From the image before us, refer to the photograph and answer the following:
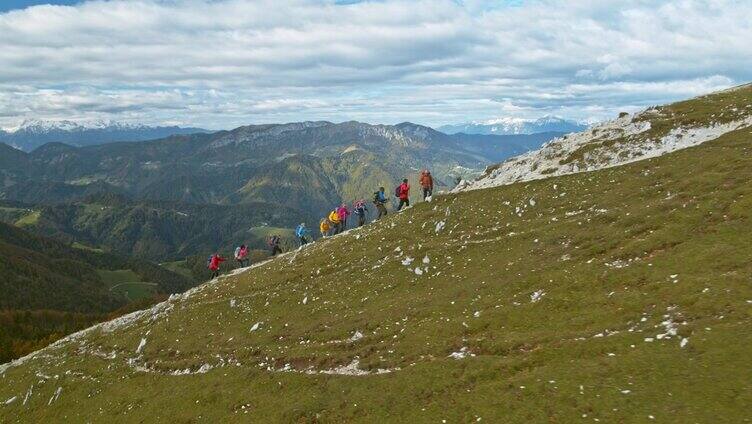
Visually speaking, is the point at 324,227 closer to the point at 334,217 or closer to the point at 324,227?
the point at 324,227

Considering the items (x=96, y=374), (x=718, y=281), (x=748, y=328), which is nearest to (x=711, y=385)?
(x=748, y=328)

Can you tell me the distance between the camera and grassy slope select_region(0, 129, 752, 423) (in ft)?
66.1

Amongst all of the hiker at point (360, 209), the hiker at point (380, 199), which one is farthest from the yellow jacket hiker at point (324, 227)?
the hiker at point (380, 199)

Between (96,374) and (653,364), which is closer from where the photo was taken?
(653,364)

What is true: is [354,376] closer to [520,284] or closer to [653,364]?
[520,284]

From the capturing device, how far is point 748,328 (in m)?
19.9

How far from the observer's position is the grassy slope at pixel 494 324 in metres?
20.2

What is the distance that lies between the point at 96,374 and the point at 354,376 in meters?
31.1

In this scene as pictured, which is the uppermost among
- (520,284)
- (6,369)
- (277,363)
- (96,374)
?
(520,284)

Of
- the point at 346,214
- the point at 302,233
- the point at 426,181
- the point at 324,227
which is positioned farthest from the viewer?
the point at 324,227

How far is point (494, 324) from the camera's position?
28.7 m

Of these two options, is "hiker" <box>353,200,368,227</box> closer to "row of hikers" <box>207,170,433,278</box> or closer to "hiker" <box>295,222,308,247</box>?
"row of hikers" <box>207,170,433,278</box>

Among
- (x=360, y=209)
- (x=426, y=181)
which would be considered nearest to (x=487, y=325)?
(x=426, y=181)

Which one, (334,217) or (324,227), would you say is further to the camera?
(324,227)
